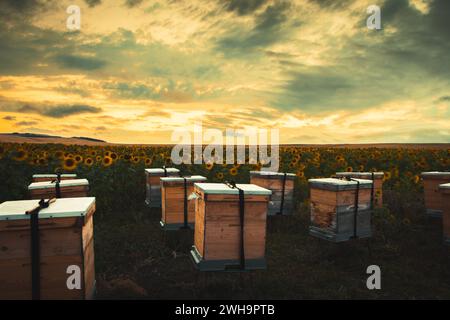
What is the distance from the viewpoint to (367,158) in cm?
2225

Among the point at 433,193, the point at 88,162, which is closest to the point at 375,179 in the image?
the point at 433,193

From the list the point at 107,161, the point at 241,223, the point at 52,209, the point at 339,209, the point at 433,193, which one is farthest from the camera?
the point at 107,161

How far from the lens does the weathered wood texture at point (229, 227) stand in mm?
6742

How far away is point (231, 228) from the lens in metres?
6.88

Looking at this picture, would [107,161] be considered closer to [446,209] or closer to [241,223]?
[241,223]

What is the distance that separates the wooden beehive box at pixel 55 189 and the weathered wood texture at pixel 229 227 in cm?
424

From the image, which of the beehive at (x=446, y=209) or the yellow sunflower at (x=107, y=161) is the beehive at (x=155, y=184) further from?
the beehive at (x=446, y=209)

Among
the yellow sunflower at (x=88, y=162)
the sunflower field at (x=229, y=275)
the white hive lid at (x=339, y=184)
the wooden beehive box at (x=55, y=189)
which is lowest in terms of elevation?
the sunflower field at (x=229, y=275)

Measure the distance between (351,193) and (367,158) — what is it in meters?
14.2

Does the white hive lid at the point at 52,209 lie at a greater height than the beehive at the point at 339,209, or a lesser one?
greater

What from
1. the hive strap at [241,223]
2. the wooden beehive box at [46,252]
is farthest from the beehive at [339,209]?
the wooden beehive box at [46,252]

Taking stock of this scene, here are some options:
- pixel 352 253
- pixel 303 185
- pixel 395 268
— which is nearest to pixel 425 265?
pixel 395 268

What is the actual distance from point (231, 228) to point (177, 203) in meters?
3.60

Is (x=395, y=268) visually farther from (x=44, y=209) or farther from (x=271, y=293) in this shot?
(x=44, y=209)
